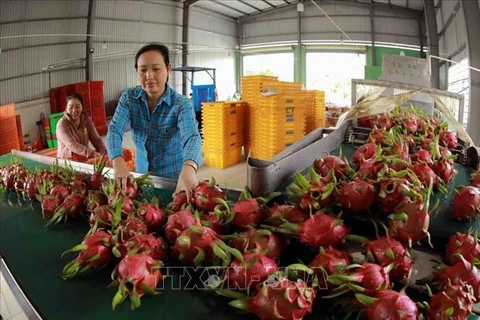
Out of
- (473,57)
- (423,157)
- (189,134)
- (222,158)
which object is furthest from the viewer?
(222,158)

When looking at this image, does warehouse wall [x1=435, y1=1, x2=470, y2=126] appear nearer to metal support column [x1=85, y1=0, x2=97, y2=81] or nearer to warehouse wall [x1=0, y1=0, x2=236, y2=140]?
warehouse wall [x1=0, y1=0, x2=236, y2=140]

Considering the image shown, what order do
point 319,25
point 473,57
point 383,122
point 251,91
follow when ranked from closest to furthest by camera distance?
point 383,122 → point 473,57 → point 319,25 → point 251,91

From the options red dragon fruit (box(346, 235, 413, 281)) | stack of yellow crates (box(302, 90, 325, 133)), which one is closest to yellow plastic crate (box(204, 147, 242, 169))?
stack of yellow crates (box(302, 90, 325, 133))

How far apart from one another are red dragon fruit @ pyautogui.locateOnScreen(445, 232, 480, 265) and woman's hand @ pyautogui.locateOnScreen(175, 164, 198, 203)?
0.49 metres

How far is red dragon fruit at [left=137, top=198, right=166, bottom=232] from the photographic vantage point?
A: 2.04 feet

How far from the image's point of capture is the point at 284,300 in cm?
38

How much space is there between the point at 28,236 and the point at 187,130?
1.96 ft

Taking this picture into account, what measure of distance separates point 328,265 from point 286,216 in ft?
0.44

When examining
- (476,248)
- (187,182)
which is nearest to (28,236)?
(187,182)

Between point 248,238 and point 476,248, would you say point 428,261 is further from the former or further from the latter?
point 248,238

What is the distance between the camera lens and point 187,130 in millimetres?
1171

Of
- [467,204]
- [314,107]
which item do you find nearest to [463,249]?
[467,204]

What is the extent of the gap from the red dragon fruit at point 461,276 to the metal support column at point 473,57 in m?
1.62

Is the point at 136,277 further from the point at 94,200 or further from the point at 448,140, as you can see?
the point at 448,140
